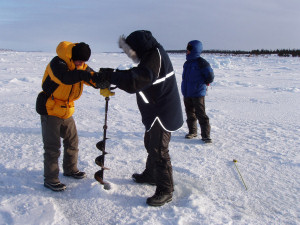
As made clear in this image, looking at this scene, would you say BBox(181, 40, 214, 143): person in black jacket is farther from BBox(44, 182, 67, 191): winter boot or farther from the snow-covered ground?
BBox(44, 182, 67, 191): winter boot

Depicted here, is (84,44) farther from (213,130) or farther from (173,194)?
(213,130)

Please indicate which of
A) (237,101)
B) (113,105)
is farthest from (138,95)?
(237,101)

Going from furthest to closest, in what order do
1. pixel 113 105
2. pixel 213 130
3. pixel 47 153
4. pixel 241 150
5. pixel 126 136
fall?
pixel 113 105
pixel 213 130
pixel 126 136
pixel 241 150
pixel 47 153

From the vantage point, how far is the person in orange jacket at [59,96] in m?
2.64

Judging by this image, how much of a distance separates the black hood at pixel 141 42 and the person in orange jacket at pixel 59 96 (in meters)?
0.46

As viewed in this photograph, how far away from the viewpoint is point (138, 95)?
2729 mm

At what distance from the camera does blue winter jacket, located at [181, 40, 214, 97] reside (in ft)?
15.1

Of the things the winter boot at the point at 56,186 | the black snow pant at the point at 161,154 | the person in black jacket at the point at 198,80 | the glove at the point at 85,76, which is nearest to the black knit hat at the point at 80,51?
the glove at the point at 85,76

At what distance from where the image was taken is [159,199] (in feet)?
9.10

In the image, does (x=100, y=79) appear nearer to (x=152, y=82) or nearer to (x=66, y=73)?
(x=66, y=73)

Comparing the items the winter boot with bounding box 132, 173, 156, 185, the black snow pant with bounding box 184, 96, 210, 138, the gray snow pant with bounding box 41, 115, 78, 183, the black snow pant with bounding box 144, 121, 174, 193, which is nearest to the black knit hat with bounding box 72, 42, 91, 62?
the gray snow pant with bounding box 41, 115, 78, 183

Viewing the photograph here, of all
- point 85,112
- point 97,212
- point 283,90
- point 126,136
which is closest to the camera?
point 97,212

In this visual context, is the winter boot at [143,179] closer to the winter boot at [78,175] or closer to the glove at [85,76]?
the winter boot at [78,175]

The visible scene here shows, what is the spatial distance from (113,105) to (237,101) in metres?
3.89
